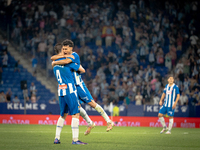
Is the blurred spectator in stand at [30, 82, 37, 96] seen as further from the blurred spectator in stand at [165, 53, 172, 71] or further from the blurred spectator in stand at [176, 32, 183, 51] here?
the blurred spectator in stand at [176, 32, 183, 51]

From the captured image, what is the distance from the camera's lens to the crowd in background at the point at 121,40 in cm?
2342

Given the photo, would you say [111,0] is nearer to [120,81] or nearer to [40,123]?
[120,81]

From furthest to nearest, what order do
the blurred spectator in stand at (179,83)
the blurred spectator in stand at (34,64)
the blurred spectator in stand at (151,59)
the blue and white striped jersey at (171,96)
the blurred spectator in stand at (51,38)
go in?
the blurred spectator in stand at (51,38)
the blurred spectator in stand at (151,59)
the blurred spectator in stand at (34,64)
the blurred spectator in stand at (179,83)
the blue and white striped jersey at (171,96)

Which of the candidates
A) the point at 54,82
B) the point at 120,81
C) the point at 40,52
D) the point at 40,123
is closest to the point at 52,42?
the point at 40,52

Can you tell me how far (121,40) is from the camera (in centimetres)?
2656

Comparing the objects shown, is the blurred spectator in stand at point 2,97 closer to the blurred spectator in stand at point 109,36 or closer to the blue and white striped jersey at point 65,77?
the blurred spectator in stand at point 109,36

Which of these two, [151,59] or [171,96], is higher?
[151,59]

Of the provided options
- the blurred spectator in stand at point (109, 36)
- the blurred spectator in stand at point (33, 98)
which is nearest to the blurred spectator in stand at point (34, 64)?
the blurred spectator in stand at point (33, 98)

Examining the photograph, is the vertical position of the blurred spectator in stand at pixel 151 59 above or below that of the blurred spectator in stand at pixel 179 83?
above

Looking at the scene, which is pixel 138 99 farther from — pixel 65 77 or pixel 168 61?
pixel 65 77

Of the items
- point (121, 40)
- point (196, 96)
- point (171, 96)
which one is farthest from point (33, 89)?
point (171, 96)

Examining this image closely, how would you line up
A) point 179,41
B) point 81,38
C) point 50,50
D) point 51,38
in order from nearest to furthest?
1. point 50,50
2. point 179,41
3. point 51,38
4. point 81,38

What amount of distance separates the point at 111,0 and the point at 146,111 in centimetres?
1122

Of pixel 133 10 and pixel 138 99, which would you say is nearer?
pixel 138 99
